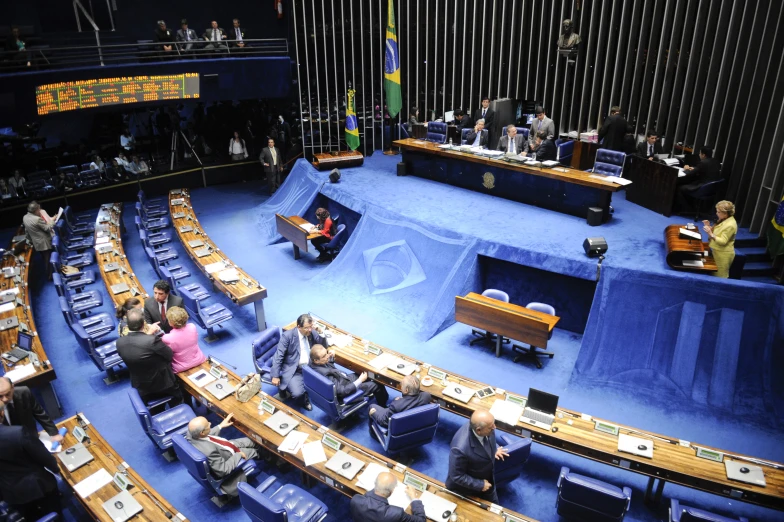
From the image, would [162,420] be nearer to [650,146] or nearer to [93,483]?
[93,483]

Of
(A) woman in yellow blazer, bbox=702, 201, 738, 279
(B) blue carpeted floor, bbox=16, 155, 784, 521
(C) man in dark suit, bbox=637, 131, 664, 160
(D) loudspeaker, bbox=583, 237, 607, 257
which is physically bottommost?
(B) blue carpeted floor, bbox=16, 155, 784, 521

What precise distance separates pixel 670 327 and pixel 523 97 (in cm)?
821

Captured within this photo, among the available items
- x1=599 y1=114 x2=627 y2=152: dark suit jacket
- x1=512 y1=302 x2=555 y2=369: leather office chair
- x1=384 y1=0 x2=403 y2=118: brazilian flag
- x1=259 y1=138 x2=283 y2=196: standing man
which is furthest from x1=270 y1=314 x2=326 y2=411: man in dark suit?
x1=384 y1=0 x2=403 y2=118: brazilian flag

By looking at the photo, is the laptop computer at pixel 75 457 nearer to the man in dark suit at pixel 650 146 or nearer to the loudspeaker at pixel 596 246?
the loudspeaker at pixel 596 246

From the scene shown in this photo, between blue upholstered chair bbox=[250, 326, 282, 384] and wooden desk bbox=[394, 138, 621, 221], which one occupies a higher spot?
wooden desk bbox=[394, 138, 621, 221]

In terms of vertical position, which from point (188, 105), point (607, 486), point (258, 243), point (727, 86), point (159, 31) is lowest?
point (258, 243)

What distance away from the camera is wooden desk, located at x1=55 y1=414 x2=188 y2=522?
4531 mm

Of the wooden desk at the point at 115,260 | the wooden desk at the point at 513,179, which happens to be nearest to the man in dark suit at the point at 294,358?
the wooden desk at the point at 115,260

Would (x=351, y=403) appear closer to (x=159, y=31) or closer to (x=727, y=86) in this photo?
(x=727, y=86)

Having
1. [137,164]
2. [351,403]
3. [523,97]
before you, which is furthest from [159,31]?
[351,403]

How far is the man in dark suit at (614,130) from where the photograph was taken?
10508 millimetres

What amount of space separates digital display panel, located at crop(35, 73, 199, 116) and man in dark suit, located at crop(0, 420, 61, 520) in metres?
9.43

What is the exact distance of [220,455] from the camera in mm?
4949

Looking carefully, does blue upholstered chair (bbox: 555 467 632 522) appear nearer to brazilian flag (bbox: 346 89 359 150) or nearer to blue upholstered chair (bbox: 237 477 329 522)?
blue upholstered chair (bbox: 237 477 329 522)
